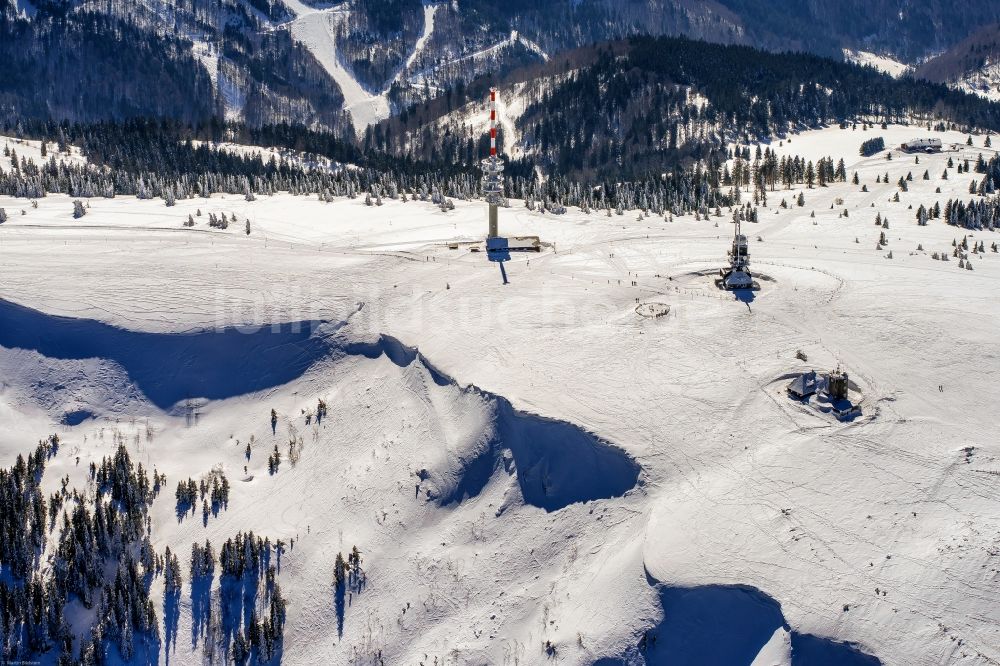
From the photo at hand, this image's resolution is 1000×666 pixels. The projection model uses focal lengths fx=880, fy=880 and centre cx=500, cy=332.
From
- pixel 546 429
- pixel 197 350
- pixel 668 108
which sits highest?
pixel 668 108

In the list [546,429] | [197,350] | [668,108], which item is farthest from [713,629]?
[668,108]

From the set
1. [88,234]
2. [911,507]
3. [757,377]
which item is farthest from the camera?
[88,234]

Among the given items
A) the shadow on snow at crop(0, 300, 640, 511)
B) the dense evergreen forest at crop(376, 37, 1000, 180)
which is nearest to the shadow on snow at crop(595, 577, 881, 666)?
the shadow on snow at crop(0, 300, 640, 511)

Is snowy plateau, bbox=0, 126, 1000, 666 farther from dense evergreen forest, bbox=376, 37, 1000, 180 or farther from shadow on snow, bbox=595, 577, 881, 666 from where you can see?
dense evergreen forest, bbox=376, 37, 1000, 180

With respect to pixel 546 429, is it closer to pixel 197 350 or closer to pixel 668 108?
pixel 197 350

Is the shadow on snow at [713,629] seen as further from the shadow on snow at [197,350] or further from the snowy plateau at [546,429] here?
the shadow on snow at [197,350]

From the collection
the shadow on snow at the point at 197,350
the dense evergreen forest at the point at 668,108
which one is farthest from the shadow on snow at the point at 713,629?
the dense evergreen forest at the point at 668,108

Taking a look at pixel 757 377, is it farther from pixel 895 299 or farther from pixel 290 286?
pixel 290 286

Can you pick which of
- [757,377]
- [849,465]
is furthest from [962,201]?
[849,465]
